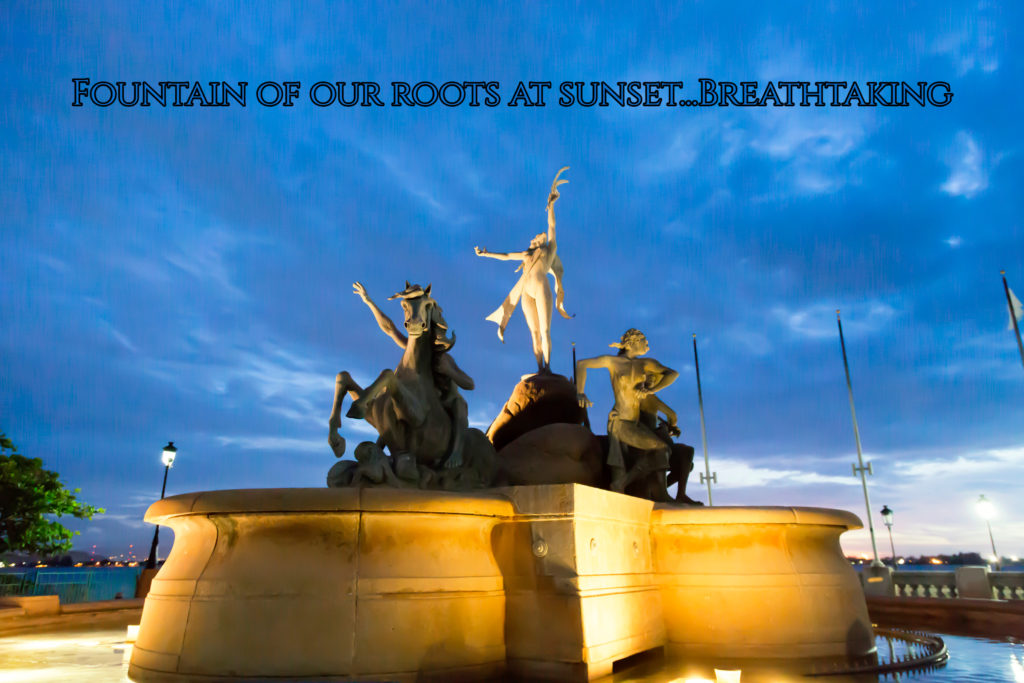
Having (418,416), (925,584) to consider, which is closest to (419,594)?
(418,416)

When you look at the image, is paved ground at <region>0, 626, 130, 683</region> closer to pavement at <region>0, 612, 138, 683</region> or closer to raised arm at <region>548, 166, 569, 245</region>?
pavement at <region>0, 612, 138, 683</region>

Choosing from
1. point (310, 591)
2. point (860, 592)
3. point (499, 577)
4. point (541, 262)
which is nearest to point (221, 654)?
point (310, 591)

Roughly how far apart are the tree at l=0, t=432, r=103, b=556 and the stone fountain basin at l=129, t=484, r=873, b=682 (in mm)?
15608

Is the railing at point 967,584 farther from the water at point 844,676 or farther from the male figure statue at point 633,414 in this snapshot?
the male figure statue at point 633,414

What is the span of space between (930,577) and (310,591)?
17.9 meters

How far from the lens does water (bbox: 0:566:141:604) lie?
52.9 ft

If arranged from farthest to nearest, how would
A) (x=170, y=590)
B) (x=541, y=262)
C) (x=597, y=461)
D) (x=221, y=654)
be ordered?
(x=541, y=262), (x=597, y=461), (x=170, y=590), (x=221, y=654)

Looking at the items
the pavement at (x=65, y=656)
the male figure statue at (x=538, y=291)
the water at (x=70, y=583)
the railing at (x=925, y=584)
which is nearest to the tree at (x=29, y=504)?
the water at (x=70, y=583)

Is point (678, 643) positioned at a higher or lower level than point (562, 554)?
lower

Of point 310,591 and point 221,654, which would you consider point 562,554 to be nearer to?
point 310,591

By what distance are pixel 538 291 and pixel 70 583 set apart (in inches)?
534

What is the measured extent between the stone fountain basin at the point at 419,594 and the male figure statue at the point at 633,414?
175 cm

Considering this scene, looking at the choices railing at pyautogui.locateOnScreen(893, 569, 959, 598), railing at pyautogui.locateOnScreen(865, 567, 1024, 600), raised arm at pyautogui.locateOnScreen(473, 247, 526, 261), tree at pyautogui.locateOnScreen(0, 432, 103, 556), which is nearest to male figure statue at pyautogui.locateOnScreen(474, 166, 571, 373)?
raised arm at pyautogui.locateOnScreen(473, 247, 526, 261)

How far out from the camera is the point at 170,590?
20.1 ft
